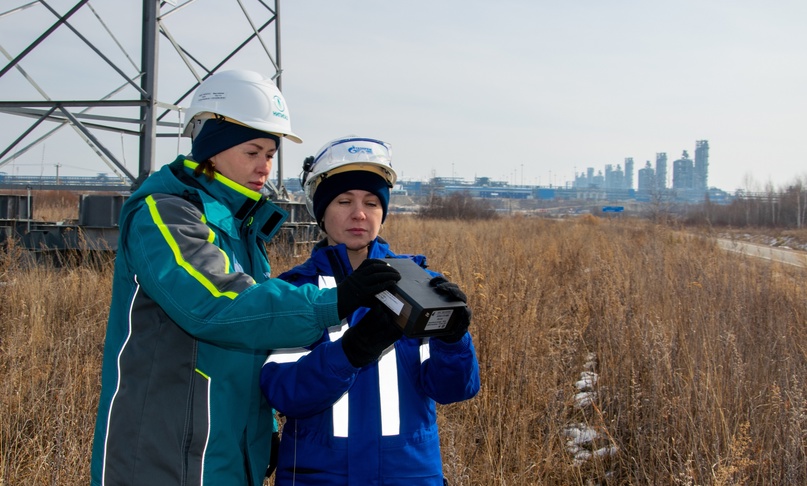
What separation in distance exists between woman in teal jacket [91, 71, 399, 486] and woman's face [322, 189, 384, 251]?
33 cm

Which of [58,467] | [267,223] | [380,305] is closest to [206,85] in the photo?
[267,223]

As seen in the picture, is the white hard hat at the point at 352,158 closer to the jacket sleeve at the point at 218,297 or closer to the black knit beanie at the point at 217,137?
the black knit beanie at the point at 217,137

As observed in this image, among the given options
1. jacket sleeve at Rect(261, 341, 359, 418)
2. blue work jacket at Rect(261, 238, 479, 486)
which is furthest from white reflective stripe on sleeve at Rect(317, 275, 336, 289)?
jacket sleeve at Rect(261, 341, 359, 418)

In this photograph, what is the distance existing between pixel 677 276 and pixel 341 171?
5889mm

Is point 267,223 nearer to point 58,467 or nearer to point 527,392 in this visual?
point 58,467

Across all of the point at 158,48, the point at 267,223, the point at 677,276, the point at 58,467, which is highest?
the point at 158,48

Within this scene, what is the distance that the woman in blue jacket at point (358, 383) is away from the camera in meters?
1.60

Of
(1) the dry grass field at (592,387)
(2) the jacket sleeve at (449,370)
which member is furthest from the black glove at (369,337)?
(1) the dry grass field at (592,387)

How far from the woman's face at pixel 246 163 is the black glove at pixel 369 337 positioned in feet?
2.03

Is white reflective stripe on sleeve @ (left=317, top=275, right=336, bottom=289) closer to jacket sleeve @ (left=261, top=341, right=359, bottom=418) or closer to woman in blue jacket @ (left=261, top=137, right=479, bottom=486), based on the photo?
woman in blue jacket @ (left=261, top=137, right=479, bottom=486)

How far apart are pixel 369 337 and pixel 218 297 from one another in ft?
1.37

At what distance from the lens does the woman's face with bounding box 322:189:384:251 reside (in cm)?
201

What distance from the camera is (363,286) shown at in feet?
4.67

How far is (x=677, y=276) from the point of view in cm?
676
